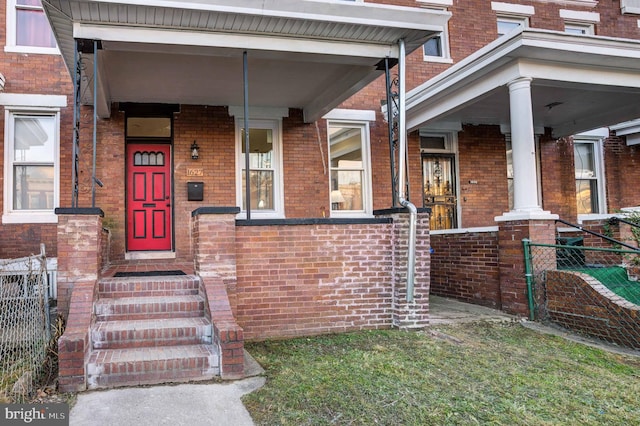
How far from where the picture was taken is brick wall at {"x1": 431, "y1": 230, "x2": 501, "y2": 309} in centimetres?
742

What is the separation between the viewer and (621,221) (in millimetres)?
8141

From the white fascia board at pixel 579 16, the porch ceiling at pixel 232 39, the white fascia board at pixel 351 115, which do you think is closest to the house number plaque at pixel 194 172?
the porch ceiling at pixel 232 39

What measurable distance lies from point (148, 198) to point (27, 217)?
6.34 ft

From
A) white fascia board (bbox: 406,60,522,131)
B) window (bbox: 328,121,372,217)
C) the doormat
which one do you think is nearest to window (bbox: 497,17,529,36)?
white fascia board (bbox: 406,60,522,131)

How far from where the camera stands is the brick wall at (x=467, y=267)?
24.3 ft

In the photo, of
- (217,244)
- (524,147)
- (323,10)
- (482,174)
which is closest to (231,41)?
(323,10)

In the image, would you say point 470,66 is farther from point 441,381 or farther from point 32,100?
point 32,100

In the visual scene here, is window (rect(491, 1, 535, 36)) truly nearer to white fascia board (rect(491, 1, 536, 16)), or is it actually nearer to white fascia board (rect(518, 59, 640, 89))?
white fascia board (rect(491, 1, 536, 16))

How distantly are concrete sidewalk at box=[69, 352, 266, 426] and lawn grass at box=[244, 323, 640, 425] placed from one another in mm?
155

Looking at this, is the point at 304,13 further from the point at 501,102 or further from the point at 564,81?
the point at 501,102

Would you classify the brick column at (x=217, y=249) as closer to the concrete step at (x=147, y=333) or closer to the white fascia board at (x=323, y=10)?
the concrete step at (x=147, y=333)

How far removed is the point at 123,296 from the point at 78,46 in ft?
9.98

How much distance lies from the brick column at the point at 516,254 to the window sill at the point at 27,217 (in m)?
7.40

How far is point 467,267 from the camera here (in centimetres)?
801
